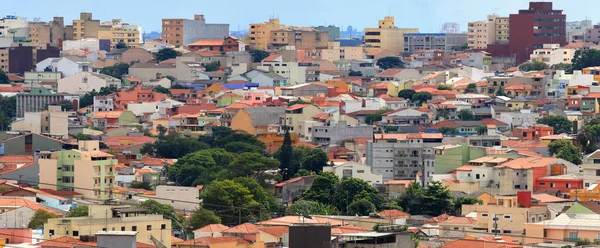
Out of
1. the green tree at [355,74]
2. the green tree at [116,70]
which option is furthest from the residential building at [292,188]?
the green tree at [355,74]

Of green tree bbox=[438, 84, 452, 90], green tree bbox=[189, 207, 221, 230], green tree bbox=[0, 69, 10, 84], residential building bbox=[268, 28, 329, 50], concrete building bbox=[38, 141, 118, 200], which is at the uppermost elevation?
residential building bbox=[268, 28, 329, 50]

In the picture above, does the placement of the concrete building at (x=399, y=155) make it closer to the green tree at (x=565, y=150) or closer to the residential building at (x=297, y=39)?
the green tree at (x=565, y=150)

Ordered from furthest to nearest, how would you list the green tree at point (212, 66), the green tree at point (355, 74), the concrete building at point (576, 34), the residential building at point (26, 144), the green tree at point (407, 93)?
1. the concrete building at point (576, 34)
2. the green tree at point (355, 74)
3. the green tree at point (212, 66)
4. the green tree at point (407, 93)
5. the residential building at point (26, 144)

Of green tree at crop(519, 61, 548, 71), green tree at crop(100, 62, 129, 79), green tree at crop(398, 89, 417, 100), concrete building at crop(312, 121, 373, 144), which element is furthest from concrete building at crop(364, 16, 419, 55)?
concrete building at crop(312, 121, 373, 144)

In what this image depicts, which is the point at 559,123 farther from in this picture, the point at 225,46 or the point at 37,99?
the point at 225,46

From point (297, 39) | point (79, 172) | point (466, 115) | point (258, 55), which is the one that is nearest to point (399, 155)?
point (79, 172)

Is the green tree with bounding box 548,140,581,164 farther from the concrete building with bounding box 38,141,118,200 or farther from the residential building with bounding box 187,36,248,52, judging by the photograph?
the residential building with bounding box 187,36,248,52
